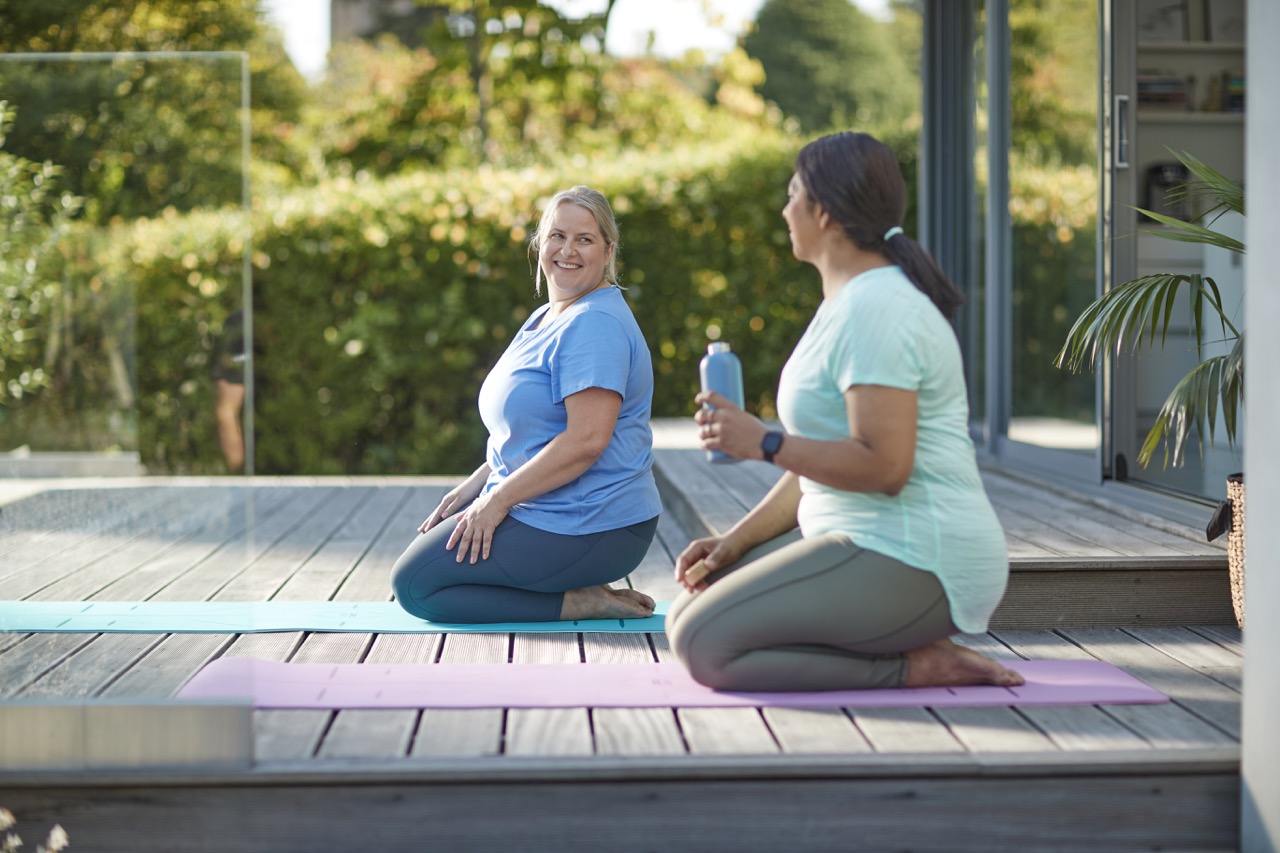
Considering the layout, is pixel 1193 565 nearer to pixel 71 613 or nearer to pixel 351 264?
pixel 71 613

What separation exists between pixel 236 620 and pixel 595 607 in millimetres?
817

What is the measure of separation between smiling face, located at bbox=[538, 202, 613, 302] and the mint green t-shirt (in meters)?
0.76

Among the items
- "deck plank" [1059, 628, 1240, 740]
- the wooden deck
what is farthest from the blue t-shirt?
"deck plank" [1059, 628, 1240, 740]

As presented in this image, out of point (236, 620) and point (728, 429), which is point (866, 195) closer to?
point (728, 429)

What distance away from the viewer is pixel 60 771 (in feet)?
6.72

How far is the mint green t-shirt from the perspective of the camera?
2246 mm

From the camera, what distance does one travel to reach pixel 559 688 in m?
2.47

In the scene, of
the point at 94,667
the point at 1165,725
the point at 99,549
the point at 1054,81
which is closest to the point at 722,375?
the point at 1165,725

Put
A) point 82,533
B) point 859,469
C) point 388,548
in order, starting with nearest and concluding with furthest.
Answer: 1. point 859,469
2. point 82,533
3. point 388,548

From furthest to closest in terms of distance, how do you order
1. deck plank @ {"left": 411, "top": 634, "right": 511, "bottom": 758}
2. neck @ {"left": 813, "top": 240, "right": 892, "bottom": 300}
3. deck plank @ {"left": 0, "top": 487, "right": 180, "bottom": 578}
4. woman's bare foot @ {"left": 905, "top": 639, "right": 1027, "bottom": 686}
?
deck plank @ {"left": 0, "top": 487, "right": 180, "bottom": 578} → woman's bare foot @ {"left": 905, "top": 639, "right": 1027, "bottom": 686} → neck @ {"left": 813, "top": 240, "right": 892, "bottom": 300} → deck plank @ {"left": 411, "top": 634, "right": 511, "bottom": 758}

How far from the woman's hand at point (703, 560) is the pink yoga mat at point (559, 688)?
0.18 m

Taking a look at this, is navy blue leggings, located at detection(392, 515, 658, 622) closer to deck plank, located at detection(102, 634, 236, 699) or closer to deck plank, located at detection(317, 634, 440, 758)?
deck plank, located at detection(102, 634, 236, 699)

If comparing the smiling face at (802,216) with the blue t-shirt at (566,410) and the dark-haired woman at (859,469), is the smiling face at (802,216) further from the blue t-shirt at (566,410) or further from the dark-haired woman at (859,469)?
the blue t-shirt at (566,410)

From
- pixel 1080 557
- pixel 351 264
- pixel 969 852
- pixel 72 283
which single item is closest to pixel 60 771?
pixel 969 852
